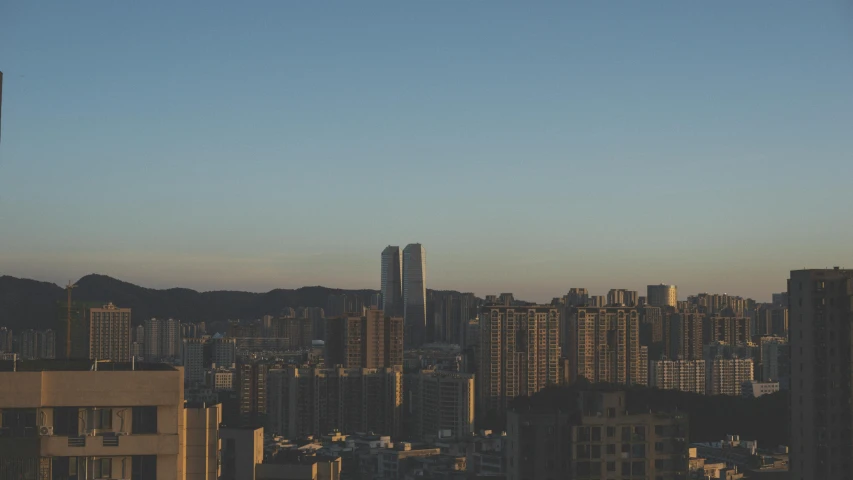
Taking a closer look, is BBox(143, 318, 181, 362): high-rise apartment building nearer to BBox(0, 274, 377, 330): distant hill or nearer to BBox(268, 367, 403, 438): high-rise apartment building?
BBox(0, 274, 377, 330): distant hill

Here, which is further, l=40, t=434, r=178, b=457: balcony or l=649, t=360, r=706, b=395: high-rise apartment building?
l=649, t=360, r=706, b=395: high-rise apartment building

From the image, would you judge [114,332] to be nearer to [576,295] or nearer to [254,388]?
[254,388]

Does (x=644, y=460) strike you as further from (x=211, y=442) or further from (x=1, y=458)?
(x=1, y=458)

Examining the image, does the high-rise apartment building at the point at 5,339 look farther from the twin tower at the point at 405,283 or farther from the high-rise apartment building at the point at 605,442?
the twin tower at the point at 405,283

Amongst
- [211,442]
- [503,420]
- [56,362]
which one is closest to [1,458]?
[56,362]

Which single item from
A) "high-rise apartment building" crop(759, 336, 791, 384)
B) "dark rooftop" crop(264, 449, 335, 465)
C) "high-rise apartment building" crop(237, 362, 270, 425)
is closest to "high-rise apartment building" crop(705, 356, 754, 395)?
"high-rise apartment building" crop(759, 336, 791, 384)
